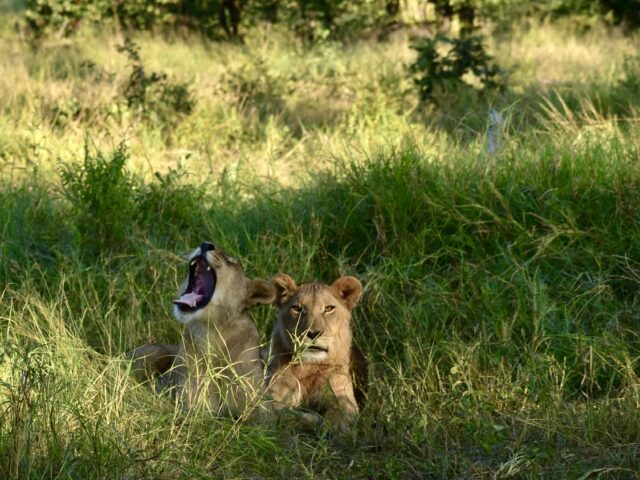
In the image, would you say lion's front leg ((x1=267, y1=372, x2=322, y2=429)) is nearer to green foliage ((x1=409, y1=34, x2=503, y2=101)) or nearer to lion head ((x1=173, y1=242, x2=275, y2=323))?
lion head ((x1=173, y1=242, x2=275, y2=323))

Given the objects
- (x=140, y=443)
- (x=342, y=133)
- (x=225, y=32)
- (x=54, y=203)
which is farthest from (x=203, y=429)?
(x=225, y=32)

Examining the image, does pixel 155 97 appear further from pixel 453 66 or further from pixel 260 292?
pixel 260 292

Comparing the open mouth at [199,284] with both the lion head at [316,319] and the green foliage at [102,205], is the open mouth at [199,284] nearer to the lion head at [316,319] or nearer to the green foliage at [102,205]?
the lion head at [316,319]

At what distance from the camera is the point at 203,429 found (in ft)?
14.7

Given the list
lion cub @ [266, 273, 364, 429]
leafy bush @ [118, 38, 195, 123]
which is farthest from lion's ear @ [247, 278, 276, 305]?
leafy bush @ [118, 38, 195, 123]

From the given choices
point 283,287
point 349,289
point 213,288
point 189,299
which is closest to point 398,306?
point 349,289

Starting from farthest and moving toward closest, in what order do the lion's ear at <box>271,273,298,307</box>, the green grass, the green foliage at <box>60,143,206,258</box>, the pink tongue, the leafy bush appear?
the leafy bush → the green foliage at <box>60,143,206,258</box> → the lion's ear at <box>271,273,298,307</box> → the pink tongue → the green grass

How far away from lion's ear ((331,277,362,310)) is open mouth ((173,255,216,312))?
611 mm

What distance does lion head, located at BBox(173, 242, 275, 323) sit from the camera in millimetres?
4812

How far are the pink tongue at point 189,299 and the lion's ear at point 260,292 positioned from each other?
24cm

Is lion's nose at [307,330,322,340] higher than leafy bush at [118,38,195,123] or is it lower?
higher

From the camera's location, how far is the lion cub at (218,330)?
4777 millimetres

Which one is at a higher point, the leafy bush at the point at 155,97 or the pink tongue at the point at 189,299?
the pink tongue at the point at 189,299

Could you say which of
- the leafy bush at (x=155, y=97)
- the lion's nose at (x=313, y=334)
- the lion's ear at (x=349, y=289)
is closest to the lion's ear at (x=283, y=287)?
the lion's ear at (x=349, y=289)
